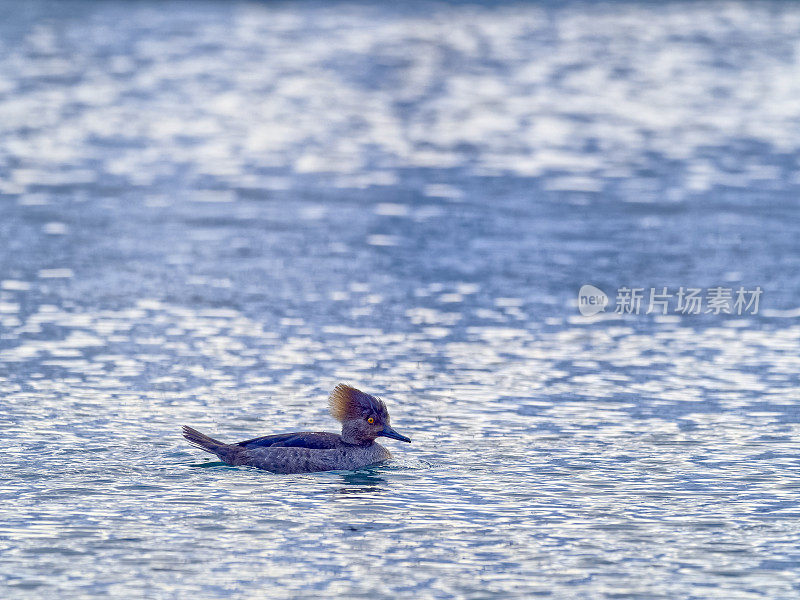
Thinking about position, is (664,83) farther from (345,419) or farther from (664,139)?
(345,419)

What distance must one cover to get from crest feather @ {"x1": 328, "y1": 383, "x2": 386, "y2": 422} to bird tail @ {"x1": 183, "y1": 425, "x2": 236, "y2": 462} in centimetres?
152

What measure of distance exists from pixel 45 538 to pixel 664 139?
34.1 meters

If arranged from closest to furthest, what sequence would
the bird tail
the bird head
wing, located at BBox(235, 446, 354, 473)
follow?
wing, located at BBox(235, 446, 354, 473), the bird tail, the bird head

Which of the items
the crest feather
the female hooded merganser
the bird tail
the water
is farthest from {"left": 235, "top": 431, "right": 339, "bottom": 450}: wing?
the crest feather

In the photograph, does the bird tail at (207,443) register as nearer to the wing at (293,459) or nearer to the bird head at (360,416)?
the wing at (293,459)

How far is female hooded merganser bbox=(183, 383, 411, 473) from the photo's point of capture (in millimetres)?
17766

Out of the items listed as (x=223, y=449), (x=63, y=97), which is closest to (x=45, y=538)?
(x=223, y=449)

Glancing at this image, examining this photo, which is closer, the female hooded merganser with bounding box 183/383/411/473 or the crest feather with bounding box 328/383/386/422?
the female hooded merganser with bounding box 183/383/411/473

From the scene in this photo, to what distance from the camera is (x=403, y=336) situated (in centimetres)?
2491

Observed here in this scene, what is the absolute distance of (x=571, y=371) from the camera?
22844mm

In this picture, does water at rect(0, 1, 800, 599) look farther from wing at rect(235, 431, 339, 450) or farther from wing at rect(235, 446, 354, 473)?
wing at rect(235, 431, 339, 450)

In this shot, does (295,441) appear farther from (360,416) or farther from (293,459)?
(360,416)

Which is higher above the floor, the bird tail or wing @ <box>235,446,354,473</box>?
the bird tail

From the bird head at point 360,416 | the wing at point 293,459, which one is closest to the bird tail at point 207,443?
the wing at point 293,459
